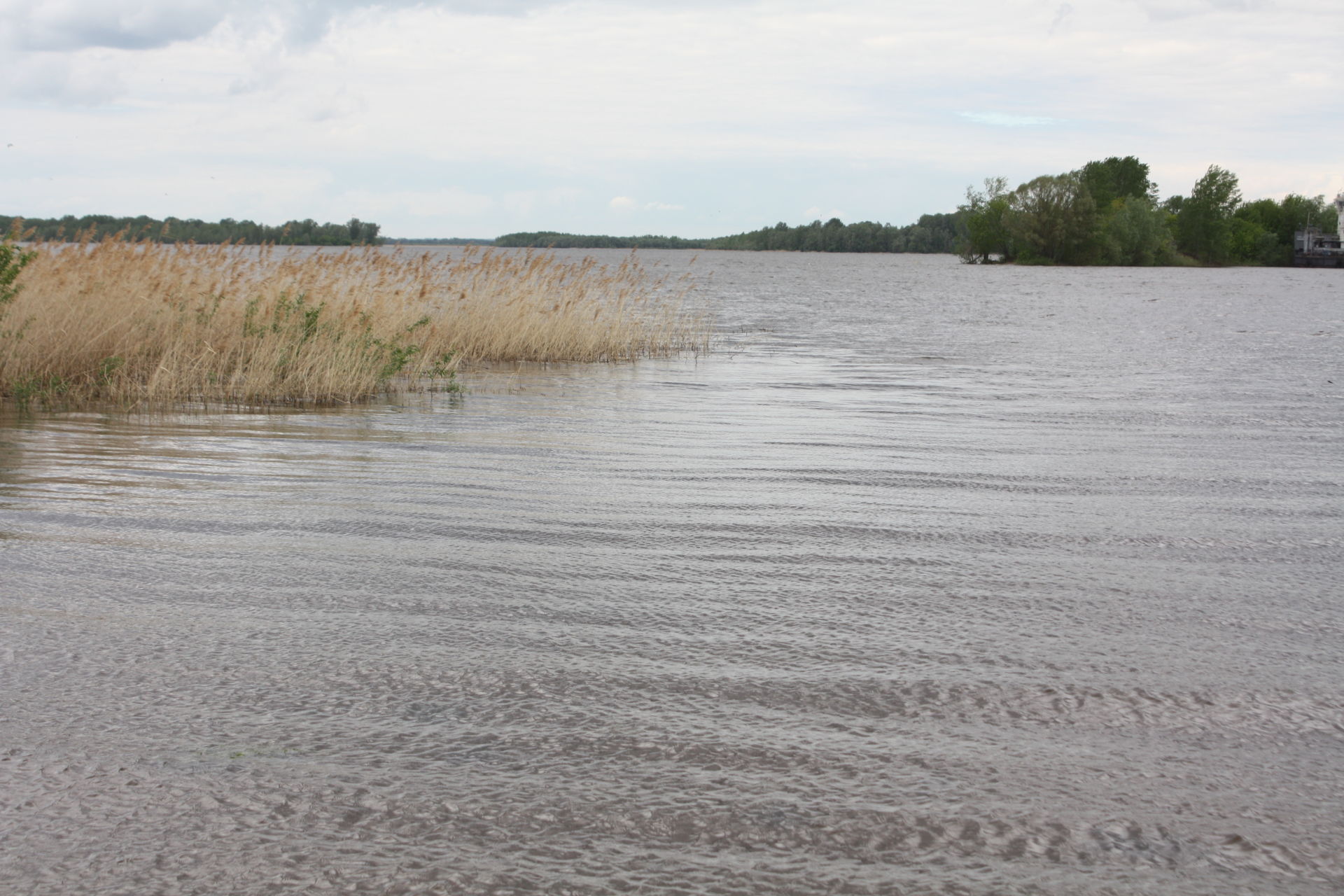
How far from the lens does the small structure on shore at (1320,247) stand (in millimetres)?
123562

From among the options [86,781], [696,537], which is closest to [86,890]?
[86,781]

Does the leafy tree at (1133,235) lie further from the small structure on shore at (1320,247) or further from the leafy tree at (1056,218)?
the small structure on shore at (1320,247)

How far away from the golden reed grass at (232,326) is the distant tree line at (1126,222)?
108113mm

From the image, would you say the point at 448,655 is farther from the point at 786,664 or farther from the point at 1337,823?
the point at 1337,823

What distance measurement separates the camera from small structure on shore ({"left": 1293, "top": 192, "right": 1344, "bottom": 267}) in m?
124

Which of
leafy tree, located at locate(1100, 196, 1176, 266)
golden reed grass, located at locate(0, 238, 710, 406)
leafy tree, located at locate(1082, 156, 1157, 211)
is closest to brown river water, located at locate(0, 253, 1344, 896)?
golden reed grass, located at locate(0, 238, 710, 406)

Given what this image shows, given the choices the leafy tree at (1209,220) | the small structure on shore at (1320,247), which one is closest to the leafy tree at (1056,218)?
the leafy tree at (1209,220)

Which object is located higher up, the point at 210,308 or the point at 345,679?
the point at 210,308

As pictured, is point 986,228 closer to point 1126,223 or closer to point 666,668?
point 1126,223

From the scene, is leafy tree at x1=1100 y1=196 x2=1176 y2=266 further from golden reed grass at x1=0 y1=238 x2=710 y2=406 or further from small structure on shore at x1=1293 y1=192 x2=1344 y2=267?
golden reed grass at x1=0 y1=238 x2=710 y2=406

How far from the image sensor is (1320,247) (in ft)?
413

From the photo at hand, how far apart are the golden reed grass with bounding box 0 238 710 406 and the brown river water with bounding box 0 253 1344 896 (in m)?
2.96

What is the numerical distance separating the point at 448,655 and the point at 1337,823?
305 cm

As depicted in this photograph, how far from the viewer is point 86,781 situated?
3.32 metres
